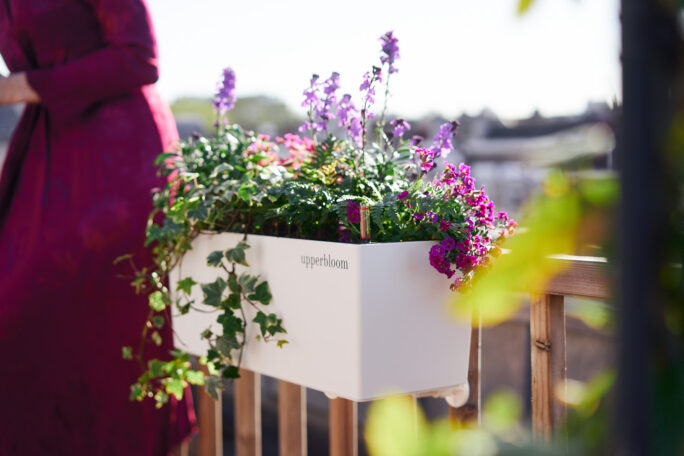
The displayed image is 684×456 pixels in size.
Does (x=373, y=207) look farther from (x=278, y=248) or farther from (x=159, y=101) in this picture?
(x=159, y=101)

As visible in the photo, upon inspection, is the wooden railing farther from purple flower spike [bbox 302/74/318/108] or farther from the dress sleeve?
the dress sleeve

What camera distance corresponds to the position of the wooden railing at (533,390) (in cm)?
135

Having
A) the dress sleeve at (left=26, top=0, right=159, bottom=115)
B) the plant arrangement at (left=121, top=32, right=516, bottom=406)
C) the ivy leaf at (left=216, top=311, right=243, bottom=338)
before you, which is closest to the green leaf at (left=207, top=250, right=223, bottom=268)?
the plant arrangement at (left=121, top=32, right=516, bottom=406)

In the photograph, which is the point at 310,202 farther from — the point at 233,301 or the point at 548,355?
the point at 548,355

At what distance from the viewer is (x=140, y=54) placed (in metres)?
1.97

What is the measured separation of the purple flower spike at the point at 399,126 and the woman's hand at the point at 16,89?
96 centimetres

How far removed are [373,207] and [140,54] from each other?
96cm

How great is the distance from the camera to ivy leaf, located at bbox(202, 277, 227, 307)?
5.13 ft

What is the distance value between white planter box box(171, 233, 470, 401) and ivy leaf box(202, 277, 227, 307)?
12cm

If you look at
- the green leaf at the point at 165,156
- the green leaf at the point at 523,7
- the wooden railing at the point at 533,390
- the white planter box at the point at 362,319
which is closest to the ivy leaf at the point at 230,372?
the white planter box at the point at 362,319

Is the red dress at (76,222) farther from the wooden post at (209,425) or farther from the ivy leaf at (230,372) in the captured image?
the ivy leaf at (230,372)

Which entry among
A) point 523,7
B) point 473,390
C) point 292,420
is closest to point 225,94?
point 292,420

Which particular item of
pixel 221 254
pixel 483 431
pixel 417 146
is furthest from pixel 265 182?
pixel 483 431

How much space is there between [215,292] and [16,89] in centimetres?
82
